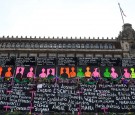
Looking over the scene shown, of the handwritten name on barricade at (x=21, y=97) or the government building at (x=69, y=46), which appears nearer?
the handwritten name on barricade at (x=21, y=97)

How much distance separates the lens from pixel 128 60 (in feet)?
82.5

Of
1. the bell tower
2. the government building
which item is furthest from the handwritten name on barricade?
the bell tower

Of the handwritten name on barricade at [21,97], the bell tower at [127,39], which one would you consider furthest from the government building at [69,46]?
the handwritten name on barricade at [21,97]

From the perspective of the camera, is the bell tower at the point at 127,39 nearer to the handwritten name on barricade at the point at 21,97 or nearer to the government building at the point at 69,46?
the government building at the point at 69,46

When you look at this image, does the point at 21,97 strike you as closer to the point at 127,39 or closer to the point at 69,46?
the point at 69,46

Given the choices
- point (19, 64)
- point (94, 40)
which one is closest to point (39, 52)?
point (94, 40)

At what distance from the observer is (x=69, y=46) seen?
260 ft

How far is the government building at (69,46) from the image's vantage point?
77062mm

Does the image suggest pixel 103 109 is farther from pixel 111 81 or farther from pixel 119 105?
pixel 111 81

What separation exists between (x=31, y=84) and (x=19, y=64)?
2605mm

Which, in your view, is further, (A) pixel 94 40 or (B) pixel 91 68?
(A) pixel 94 40

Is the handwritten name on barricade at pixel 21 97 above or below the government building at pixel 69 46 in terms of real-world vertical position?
below

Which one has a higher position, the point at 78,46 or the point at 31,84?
the point at 78,46

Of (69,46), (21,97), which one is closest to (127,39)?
(69,46)
